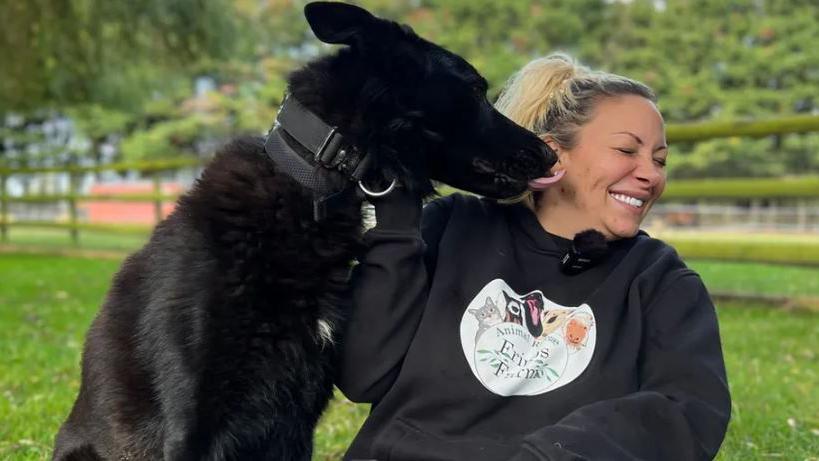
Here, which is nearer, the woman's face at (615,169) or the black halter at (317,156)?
the black halter at (317,156)

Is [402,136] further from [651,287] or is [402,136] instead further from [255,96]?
[255,96]

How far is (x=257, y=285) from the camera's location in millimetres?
1845

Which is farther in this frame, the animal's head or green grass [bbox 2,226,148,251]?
green grass [bbox 2,226,148,251]

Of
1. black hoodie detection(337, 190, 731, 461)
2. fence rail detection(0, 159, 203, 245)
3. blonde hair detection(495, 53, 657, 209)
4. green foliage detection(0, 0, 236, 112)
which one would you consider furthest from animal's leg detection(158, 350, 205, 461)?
fence rail detection(0, 159, 203, 245)

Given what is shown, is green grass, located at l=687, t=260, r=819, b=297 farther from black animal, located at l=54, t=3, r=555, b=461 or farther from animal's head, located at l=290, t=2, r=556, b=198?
black animal, located at l=54, t=3, r=555, b=461

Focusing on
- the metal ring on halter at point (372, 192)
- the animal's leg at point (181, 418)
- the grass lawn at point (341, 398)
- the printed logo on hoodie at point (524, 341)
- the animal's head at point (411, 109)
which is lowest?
the grass lawn at point (341, 398)

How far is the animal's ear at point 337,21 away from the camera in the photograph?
184 cm

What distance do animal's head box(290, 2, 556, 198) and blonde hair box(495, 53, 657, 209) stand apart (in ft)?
0.41

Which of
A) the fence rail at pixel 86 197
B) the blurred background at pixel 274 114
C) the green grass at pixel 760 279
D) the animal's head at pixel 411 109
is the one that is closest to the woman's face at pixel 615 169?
the animal's head at pixel 411 109

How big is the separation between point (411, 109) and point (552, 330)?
24.8 inches

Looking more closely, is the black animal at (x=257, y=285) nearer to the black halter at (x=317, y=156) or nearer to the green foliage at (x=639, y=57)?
the black halter at (x=317, y=156)

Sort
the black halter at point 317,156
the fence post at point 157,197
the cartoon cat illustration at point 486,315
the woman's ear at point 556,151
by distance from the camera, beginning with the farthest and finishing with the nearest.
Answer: the fence post at point 157,197 → the woman's ear at point 556,151 → the cartoon cat illustration at point 486,315 → the black halter at point 317,156

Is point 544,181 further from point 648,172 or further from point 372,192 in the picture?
point 372,192

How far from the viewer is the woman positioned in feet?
5.93
